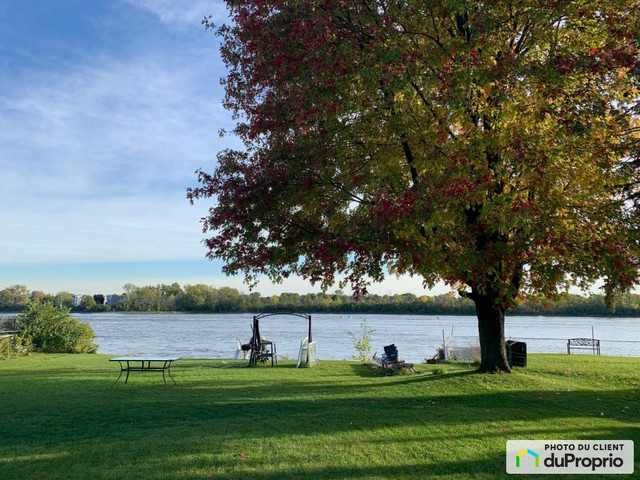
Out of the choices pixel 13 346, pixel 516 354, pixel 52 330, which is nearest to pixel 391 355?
pixel 516 354

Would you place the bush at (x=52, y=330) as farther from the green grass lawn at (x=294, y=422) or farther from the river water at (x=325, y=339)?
the green grass lawn at (x=294, y=422)

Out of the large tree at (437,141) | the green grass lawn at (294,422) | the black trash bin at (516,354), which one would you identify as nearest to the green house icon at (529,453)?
the green grass lawn at (294,422)

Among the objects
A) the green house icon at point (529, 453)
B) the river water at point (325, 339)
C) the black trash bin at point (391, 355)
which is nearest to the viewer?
the green house icon at point (529, 453)

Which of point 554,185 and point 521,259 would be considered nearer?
point 554,185

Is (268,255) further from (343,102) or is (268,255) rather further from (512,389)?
(512,389)

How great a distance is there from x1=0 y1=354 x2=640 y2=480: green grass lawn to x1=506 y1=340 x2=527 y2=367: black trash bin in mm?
1782

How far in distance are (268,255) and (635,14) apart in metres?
7.99

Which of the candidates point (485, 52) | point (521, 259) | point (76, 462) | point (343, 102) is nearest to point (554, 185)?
point (521, 259)

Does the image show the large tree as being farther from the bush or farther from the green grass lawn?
the bush

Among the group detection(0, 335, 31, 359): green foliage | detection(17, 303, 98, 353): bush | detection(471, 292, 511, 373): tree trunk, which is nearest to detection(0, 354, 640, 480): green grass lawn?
detection(471, 292, 511, 373): tree trunk

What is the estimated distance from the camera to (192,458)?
6000mm
